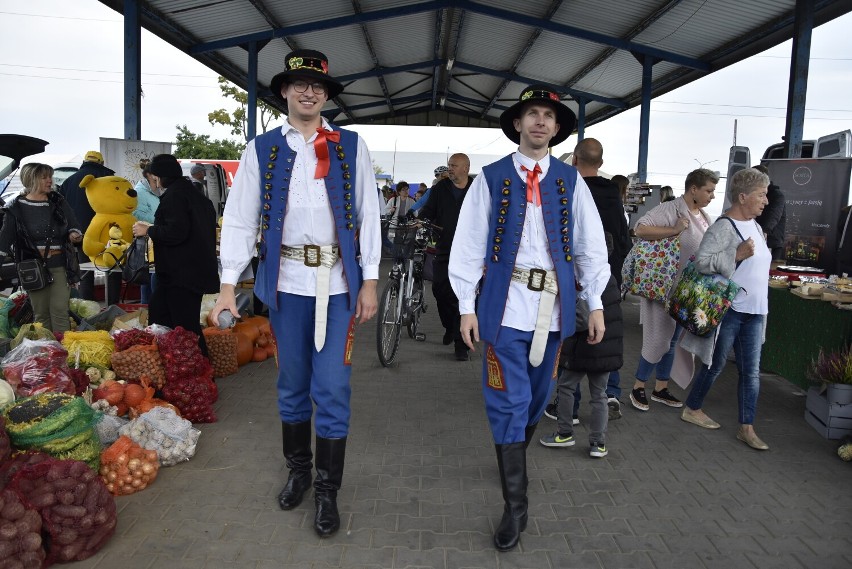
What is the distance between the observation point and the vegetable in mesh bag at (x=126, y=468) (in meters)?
3.49

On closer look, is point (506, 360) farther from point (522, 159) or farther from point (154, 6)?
point (154, 6)

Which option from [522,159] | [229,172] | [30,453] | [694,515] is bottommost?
[694,515]

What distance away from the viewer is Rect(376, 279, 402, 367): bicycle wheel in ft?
20.5

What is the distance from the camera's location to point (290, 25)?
13648 mm

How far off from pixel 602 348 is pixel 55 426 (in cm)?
305

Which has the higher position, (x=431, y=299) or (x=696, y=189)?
(x=696, y=189)

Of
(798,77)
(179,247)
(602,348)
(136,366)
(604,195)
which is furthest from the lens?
(798,77)

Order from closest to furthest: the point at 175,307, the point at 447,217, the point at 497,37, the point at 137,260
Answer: the point at 175,307 → the point at 137,260 → the point at 447,217 → the point at 497,37

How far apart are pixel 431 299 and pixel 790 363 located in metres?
6.46

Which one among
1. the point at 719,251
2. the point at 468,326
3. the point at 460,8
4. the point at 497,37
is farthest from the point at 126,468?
the point at 497,37

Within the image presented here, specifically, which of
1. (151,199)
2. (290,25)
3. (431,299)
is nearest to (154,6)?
(290,25)

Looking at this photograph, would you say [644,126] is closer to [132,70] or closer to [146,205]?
[132,70]

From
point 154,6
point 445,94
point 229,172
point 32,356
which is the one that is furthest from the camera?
point 445,94

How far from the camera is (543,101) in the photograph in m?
2.99
